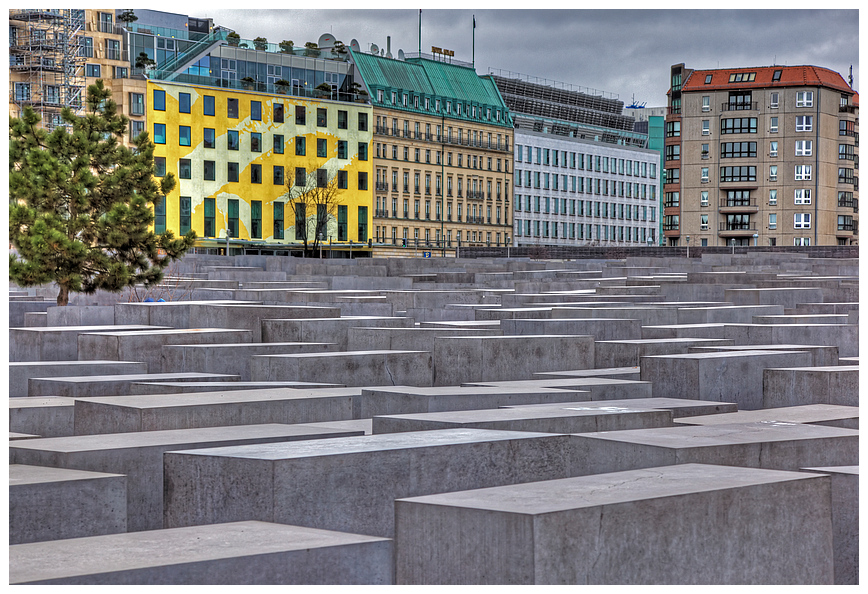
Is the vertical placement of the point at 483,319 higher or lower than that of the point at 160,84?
lower

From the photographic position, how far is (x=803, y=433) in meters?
6.94

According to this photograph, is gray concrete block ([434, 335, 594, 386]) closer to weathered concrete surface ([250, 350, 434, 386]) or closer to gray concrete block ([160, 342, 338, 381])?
weathered concrete surface ([250, 350, 434, 386])

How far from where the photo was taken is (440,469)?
6.06m

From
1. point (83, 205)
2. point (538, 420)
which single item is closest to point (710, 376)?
point (538, 420)

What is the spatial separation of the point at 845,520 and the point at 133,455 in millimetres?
3348

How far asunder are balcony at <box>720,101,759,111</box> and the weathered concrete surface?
308 feet

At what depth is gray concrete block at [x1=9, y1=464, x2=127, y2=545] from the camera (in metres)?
5.54

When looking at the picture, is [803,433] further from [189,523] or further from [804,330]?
[804,330]

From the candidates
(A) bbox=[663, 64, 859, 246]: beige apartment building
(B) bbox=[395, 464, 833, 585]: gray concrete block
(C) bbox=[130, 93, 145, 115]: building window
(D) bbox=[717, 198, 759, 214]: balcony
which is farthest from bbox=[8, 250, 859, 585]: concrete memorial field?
(D) bbox=[717, 198, 759, 214]: balcony

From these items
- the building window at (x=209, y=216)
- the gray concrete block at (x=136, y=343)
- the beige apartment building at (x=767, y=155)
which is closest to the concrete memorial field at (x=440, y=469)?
the gray concrete block at (x=136, y=343)

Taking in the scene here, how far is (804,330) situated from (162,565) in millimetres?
10611

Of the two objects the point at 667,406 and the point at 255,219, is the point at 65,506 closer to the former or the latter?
the point at 667,406

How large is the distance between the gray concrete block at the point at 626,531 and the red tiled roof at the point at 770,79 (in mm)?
98620

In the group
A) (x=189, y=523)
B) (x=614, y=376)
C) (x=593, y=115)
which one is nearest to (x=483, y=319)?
(x=614, y=376)
